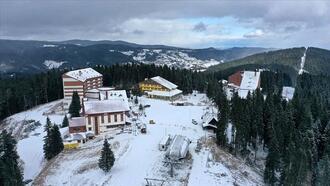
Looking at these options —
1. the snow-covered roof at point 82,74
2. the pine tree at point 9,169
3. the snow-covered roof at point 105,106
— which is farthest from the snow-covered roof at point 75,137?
the snow-covered roof at point 82,74

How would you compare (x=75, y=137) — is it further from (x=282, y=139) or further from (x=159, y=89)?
(x=159, y=89)

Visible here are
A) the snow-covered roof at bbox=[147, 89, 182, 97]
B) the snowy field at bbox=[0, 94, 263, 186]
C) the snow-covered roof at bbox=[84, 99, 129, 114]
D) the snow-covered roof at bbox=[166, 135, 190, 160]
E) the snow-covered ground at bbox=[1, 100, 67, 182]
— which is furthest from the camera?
the snow-covered roof at bbox=[147, 89, 182, 97]

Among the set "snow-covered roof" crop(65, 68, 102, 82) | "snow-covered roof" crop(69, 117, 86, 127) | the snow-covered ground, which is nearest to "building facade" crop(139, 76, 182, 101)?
"snow-covered roof" crop(65, 68, 102, 82)

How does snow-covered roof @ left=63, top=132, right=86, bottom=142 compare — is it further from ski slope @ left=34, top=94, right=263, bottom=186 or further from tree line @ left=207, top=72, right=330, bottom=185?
tree line @ left=207, top=72, right=330, bottom=185

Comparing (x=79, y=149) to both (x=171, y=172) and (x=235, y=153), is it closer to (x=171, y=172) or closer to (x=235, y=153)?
(x=171, y=172)

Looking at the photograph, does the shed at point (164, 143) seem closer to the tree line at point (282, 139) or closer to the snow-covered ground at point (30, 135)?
the tree line at point (282, 139)
